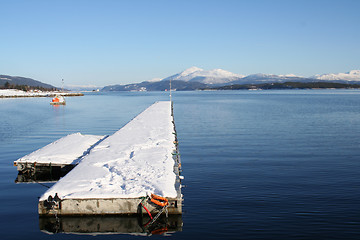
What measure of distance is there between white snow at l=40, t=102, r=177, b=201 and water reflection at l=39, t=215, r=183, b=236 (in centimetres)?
67

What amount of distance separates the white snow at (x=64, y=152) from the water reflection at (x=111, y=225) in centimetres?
587

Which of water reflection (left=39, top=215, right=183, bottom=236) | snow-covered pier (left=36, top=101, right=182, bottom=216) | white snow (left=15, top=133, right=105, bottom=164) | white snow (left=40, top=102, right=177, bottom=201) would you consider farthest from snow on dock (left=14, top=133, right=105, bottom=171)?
water reflection (left=39, top=215, right=183, bottom=236)

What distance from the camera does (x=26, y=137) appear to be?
28750mm

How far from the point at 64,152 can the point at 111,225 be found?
27.0ft

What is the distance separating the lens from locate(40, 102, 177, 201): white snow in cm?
1034

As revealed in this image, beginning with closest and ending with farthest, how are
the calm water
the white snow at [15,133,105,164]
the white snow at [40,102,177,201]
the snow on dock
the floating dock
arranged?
the calm water
the white snow at [40,102,177,201]
the floating dock
the snow on dock
the white snow at [15,133,105,164]

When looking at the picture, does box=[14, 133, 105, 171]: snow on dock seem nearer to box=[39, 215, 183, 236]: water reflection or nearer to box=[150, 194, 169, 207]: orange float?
box=[39, 215, 183, 236]: water reflection

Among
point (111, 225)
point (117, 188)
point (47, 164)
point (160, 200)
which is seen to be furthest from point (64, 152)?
point (160, 200)

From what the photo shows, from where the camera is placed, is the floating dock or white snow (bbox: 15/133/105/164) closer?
the floating dock

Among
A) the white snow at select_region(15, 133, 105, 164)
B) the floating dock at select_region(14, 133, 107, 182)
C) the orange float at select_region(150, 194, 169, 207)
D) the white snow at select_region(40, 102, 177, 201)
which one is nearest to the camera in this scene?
the orange float at select_region(150, 194, 169, 207)

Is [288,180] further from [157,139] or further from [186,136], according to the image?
[186,136]

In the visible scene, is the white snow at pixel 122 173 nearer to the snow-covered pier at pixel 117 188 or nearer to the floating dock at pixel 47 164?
the snow-covered pier at pixel 117 188

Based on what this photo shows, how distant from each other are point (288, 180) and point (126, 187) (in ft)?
22.9

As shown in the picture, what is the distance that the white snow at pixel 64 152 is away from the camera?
1593 cm
